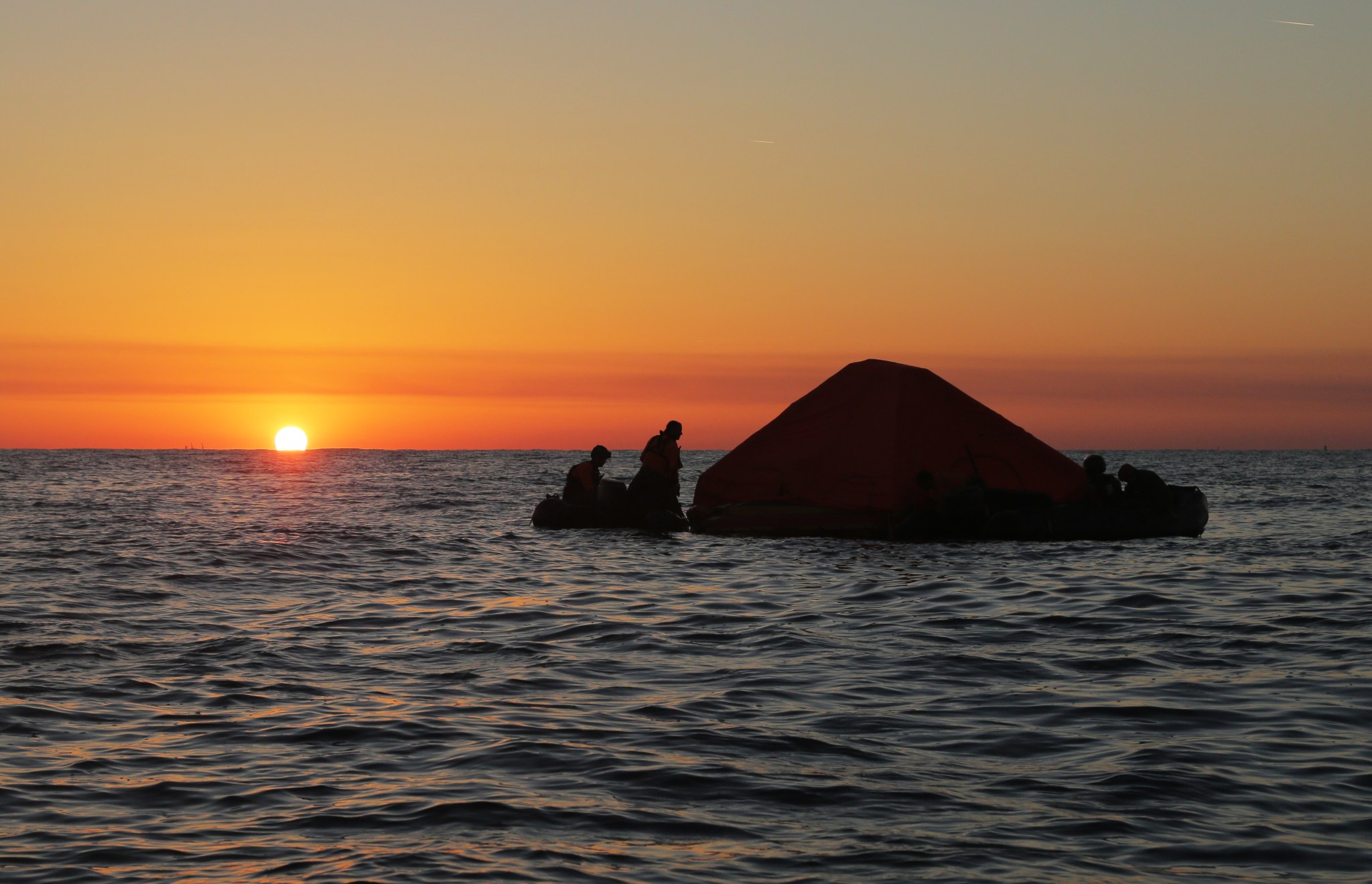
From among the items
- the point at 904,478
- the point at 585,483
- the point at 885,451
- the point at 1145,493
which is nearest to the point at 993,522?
the point at 904,478

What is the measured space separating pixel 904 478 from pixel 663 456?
5.18m

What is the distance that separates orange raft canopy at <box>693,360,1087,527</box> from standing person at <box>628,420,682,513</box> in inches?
33.3

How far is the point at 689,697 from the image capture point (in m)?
9.79

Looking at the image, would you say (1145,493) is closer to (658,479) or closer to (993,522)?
(993,522)

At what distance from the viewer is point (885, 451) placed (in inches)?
1025

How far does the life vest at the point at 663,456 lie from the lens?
2698 cm

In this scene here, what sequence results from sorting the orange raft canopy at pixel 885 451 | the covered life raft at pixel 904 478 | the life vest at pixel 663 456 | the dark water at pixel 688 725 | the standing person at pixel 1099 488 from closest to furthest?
the dark water at pixel 688 725
the covered life raft at pixel 904 478
the standing person at pixel 1099 488
the orange raft canopy at pixel 885 451
the life vest at pixel 663 456

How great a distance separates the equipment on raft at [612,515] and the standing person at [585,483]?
0.16 m

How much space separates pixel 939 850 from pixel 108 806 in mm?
4368

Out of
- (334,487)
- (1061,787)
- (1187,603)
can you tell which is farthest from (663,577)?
(334,487)

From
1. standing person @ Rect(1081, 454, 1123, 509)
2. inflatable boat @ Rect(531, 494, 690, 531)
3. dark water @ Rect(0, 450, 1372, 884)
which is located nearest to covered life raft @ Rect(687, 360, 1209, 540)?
standing person @ Rect(1081, 454, 1123, 509)

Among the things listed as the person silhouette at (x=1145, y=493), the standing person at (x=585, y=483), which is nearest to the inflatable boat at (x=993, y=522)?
the person silhouette at (x=1145, y=493)

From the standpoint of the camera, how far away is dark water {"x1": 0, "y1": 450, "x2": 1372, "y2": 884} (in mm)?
6082

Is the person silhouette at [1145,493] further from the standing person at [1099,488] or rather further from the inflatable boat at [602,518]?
the inflatable boat at [602,518]
